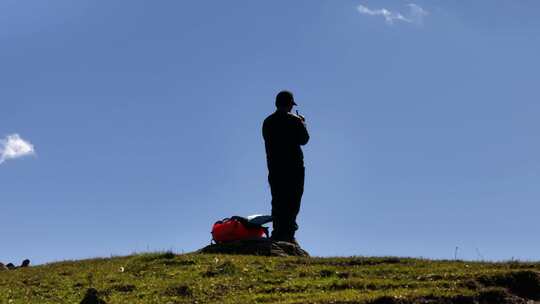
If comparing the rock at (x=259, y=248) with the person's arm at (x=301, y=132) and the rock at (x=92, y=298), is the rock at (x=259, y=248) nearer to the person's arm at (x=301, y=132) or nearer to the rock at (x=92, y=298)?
the person's arm at (x=301, y=132)

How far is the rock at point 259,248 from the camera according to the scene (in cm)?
2436

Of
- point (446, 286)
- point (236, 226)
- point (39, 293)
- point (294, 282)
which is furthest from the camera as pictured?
point (236, 226)

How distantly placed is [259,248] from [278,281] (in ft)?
18.2

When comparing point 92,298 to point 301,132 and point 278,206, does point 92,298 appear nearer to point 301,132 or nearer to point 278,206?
point 278,206

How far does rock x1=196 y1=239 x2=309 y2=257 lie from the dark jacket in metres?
2.79

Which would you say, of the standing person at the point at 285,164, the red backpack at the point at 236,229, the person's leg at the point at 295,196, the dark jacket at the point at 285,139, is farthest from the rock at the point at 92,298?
the dark jacket at the point at 285,139

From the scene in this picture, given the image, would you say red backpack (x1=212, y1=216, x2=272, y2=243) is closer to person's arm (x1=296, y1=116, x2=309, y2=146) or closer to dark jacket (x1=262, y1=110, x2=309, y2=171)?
dark jacket (x1=262, y1=110, x2=309, y2=171)

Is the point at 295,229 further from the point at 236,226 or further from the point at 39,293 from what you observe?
the point at 39,293

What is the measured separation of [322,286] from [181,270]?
4.56 meters

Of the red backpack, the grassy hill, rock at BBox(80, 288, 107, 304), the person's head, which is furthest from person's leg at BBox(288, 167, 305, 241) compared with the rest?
rock at BBox(80, 288, 107, 304)

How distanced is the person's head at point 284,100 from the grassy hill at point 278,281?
5914 mm

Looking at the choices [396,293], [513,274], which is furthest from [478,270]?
[396,293]

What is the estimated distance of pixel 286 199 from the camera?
87.5 feet

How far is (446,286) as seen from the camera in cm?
1733
